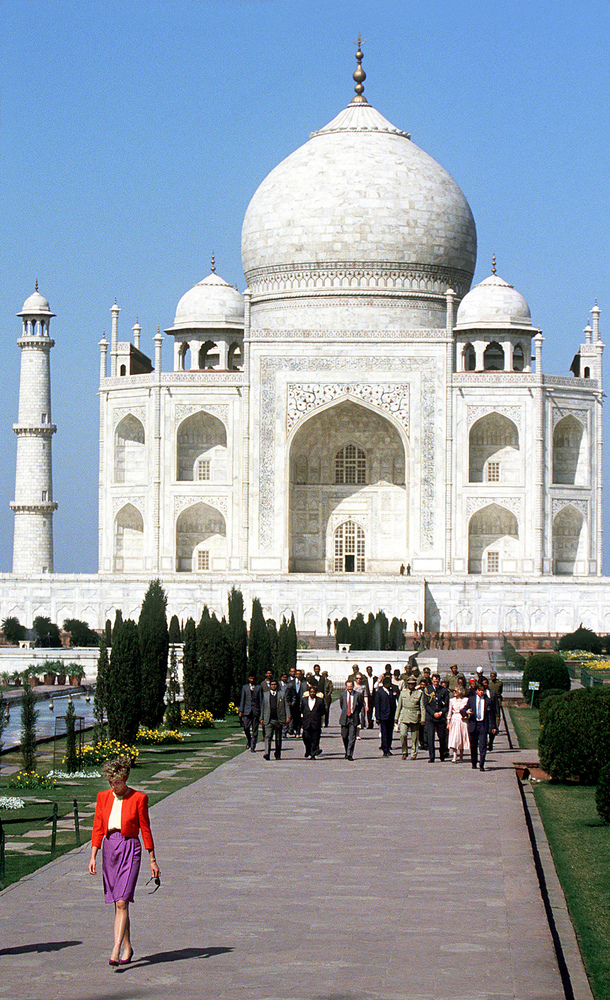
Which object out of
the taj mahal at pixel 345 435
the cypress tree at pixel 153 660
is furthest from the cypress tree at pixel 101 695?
the taj mahal at pixel 345 435

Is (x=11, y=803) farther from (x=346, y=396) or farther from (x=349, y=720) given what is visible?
(x=346, y=396)

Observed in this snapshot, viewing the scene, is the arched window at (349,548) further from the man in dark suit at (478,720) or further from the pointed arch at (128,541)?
the man in dark suit at (478,720)

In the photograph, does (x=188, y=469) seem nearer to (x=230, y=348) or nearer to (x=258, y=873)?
(x=230, y=348)

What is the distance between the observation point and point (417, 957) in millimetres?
5570

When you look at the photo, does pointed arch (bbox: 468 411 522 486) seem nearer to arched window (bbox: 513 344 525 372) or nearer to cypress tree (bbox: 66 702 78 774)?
arched window (bbox: 513 344 525 372)

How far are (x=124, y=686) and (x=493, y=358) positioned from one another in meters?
22.5

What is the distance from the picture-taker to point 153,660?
51.6 ft

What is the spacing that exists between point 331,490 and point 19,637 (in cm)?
825

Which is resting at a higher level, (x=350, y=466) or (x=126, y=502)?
(x=350, y=466)

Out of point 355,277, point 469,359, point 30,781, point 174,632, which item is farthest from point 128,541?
point 30,781

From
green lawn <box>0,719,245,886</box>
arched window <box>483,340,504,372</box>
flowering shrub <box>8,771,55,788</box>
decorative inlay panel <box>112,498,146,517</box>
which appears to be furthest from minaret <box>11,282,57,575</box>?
flowering shrub <box>8,771,55,788</box>

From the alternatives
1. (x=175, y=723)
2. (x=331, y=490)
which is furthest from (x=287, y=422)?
(x=175, y=723)

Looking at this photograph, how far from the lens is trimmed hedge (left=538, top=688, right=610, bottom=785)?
36.1ft

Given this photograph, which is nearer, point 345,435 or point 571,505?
point 571,505
